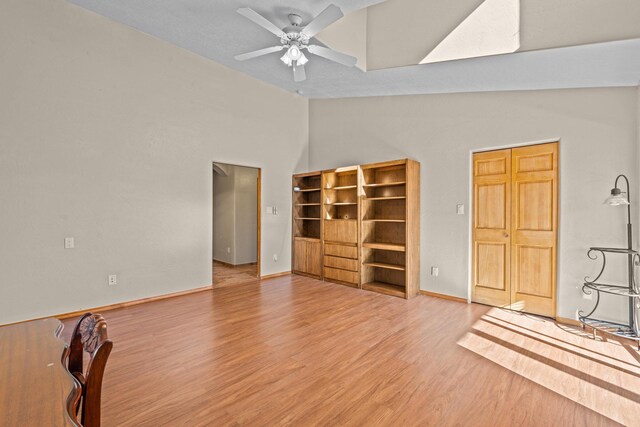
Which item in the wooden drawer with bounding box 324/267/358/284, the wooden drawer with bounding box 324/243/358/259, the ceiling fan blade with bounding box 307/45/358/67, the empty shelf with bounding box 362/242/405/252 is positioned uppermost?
the ceiling fan blade with bounding box 307/45/358/67

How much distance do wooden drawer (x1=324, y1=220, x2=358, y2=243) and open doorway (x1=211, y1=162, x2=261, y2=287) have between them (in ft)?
7.44

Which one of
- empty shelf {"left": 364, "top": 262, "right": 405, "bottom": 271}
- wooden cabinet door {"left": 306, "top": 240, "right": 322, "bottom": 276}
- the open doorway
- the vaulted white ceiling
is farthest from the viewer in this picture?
the open doorway

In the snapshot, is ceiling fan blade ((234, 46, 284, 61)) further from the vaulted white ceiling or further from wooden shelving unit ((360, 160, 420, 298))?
wooden shelving unit ((360, 160, 420, 298))

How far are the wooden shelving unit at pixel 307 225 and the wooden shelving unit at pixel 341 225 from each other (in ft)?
0.58

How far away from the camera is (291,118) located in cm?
629

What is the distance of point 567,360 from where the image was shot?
2.69 metres

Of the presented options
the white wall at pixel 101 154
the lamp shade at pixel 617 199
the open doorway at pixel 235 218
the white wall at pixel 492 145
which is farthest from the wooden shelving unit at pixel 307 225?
the lamp shade at pixel 617 199

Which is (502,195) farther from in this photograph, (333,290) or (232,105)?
(232,105)

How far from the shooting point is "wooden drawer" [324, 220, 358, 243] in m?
5.26

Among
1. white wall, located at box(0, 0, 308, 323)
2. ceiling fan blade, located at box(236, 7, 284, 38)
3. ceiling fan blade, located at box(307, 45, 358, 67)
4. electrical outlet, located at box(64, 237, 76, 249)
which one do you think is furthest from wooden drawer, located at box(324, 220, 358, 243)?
electrical outlet, located at box(64, 237, 76, 249)

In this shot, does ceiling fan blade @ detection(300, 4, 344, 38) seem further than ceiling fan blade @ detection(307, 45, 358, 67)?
No

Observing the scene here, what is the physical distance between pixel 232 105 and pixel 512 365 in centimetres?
524

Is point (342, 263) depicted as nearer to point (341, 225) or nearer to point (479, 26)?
point (341, 225)

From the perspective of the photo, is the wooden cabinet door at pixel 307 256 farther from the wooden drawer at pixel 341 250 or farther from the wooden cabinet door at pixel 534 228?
the wooden cabinet door at pixel 534 228
